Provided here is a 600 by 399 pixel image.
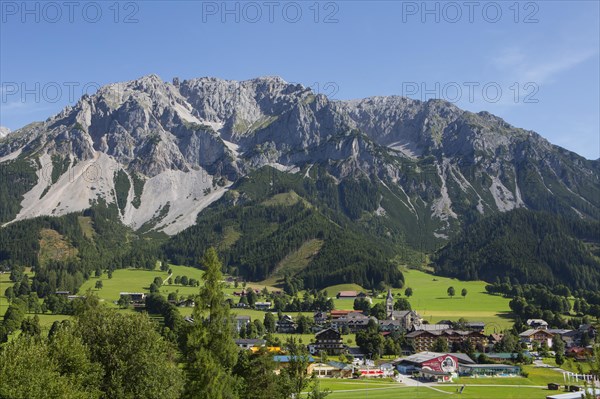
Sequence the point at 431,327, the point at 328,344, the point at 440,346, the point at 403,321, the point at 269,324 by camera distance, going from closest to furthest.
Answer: the point at 440,346 → the point at 328,344 → the point at 431,327 → the point at 269,324 → the point at 403,321

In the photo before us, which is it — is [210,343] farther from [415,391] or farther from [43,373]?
[415,391]

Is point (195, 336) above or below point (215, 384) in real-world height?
above

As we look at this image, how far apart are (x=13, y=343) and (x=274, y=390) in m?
23.9

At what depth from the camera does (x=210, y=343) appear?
39.0 meters

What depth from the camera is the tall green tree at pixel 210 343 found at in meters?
37.5

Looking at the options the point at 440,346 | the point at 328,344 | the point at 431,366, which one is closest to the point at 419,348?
the point at 440,346

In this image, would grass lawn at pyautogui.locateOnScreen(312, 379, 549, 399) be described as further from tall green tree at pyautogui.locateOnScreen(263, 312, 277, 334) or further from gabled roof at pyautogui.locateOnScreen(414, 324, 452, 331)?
tall green tree at pyautogui.locateOnScreen(263, 312, 277, 334)

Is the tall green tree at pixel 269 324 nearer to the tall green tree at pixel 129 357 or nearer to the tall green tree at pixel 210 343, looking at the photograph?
the tall green tree at pixel 129 357

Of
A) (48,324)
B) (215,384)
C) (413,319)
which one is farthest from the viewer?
(413,319)

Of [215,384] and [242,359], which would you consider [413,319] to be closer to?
[242,359]

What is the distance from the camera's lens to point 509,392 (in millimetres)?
91750

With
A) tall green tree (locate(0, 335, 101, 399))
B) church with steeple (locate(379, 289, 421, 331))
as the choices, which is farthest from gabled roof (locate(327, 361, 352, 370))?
tall green tree (locate(0, 335, 101, 399))

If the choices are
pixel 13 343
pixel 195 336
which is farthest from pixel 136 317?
pixel 195 336

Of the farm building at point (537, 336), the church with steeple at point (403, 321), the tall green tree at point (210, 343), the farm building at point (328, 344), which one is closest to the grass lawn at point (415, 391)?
the farm building at point (328, 344)
